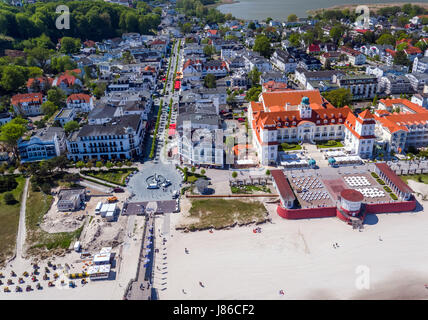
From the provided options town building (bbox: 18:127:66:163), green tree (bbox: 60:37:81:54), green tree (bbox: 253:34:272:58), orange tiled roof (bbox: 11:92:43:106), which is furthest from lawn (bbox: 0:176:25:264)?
green tree (bbox: 253:34:272:58)

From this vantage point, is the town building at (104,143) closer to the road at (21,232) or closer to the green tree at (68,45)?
the road at (21,232)

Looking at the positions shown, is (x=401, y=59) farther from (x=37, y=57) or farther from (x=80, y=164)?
(x=37, y=57)

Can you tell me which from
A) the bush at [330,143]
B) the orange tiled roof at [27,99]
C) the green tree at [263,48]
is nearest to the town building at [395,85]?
the bush at [330,143]

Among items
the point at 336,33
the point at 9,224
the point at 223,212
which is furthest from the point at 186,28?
the point at 9,224

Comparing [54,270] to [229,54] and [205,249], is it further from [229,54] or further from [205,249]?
→ [229,54]

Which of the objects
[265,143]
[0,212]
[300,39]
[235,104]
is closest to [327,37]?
[300,39]

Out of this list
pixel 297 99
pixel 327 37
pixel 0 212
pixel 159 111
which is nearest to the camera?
pixel 0 212
